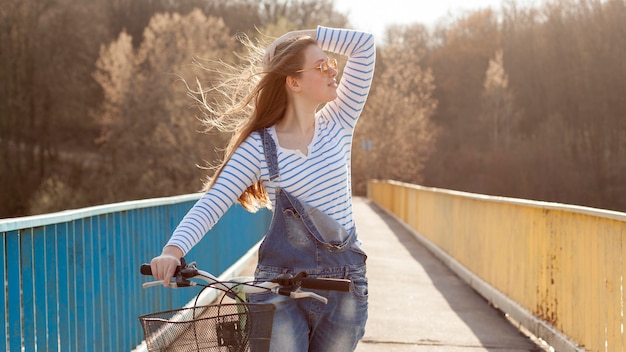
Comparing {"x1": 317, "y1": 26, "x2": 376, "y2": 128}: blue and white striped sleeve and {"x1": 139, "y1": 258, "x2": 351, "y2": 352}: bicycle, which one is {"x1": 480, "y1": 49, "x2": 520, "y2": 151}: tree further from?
{"x1": 139, "y1": 258, "x2": 351, "y2": 352}: bicycle

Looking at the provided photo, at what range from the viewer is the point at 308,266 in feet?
11.1

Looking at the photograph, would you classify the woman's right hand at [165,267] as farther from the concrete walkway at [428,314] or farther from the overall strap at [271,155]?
the concrete walkway at [428,314]

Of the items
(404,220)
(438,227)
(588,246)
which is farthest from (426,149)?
(588,246)

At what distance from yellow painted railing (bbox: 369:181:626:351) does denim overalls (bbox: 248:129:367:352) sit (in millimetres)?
3920

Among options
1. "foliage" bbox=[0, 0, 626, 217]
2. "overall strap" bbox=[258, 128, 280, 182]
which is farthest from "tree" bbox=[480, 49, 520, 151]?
"overall strap" bbox=[258, 128, 280, 182]

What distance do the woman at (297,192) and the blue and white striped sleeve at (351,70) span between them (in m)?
0.12

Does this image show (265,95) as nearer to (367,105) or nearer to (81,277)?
(81,277)

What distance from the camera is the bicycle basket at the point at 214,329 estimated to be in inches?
111

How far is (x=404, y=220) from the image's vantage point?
3016cm

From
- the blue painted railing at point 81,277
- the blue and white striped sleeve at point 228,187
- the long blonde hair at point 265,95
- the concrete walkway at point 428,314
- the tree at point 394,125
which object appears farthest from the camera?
the tree at point 394,125

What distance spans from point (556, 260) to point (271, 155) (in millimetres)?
6039

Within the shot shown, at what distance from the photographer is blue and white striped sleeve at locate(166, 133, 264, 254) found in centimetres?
328

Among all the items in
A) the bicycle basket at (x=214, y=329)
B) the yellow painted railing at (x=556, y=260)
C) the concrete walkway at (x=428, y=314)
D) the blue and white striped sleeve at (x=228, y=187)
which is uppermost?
the blue and white striped sleeve at (x=228, y=187)

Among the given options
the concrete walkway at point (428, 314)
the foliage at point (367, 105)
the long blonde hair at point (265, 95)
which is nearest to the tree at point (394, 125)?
the foliage at point (367, 105)
